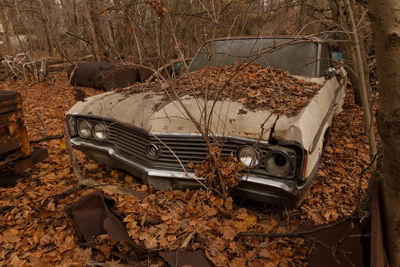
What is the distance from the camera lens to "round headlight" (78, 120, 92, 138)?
3191 millimetres

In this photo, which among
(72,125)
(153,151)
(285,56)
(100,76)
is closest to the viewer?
(153,151)

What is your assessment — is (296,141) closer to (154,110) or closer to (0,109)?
(154,110)

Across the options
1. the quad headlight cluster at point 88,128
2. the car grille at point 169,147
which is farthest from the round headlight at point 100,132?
the car grille at point 169,147

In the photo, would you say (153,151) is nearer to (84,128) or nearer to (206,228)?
(206,228)

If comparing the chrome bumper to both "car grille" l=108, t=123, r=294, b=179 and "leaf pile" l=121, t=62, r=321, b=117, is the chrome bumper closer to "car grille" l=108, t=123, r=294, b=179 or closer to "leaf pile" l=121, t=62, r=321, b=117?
"car grille" l=108, t=123, r=294, b=179

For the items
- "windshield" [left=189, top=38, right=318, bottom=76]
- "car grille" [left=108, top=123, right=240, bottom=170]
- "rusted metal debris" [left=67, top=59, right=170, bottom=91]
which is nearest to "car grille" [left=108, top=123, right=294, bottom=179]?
"car grille" [left=108, top=123, right=240, bottom=170]

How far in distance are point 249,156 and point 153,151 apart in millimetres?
934

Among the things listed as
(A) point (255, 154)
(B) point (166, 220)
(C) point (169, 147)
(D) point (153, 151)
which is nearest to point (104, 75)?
(D) point (153, 151)

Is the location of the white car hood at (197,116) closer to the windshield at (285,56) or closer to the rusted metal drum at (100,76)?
the windshield at (285,56)

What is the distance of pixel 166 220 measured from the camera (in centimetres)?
234

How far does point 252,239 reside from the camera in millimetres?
2264

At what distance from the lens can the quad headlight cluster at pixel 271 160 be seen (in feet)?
7.27

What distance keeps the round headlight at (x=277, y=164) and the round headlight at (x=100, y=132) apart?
179 cm

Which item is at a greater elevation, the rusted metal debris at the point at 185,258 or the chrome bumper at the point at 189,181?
the chrome bumper at the point at 189,181
